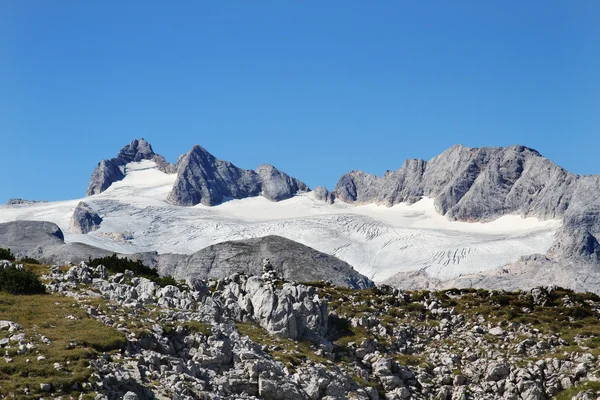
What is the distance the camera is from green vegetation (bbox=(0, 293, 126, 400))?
35531 mm

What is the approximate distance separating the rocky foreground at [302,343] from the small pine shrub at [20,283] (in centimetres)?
160

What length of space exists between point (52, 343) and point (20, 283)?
14.4 metres

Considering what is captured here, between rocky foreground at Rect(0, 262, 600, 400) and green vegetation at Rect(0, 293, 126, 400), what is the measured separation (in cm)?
10

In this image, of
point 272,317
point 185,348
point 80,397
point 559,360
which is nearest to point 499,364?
point 559,360

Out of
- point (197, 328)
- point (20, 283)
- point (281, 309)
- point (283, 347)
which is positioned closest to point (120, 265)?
point (20, 283)

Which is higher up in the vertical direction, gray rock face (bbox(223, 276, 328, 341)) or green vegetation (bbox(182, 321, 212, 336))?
gray rock face (bbox(223, 276, 328, 341))

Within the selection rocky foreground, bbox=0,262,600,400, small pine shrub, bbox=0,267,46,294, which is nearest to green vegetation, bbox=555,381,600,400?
rocky foreground, bbox=0,262,600,400

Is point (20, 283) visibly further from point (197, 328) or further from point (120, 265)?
point (120, 265)

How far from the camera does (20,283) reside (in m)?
53.4

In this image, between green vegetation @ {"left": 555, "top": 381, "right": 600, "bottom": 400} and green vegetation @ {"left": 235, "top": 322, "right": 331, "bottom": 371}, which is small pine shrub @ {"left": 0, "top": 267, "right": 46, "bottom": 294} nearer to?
green vegetation @ {"left": 235, "top": 322, "right": 331, "bottom": 371}

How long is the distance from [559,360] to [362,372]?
45.2ft

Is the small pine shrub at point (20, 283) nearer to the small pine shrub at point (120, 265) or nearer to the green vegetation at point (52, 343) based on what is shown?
the green vegetation at point (52, 343)

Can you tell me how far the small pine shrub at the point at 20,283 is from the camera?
5296 centimetres

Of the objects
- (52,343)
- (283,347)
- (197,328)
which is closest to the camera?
(52,343)
